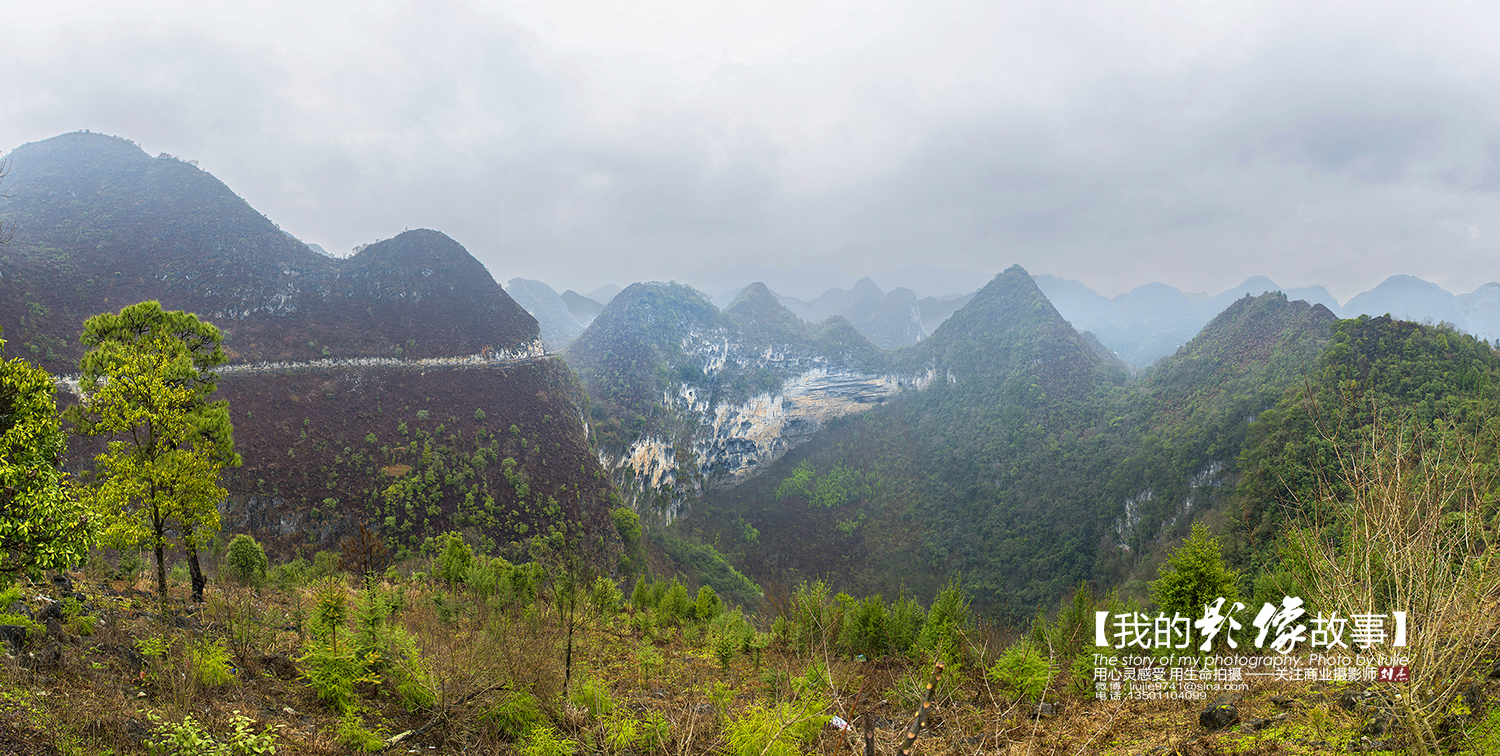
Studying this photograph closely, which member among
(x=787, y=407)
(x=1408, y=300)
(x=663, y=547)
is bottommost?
(x=663, y=547)

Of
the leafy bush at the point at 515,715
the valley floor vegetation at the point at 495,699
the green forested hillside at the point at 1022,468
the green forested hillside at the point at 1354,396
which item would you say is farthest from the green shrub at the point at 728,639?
the green forested hillside at the point at 1022,468

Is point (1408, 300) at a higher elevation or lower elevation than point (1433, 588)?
higher

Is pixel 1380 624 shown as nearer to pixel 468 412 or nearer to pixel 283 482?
pixel 283 482

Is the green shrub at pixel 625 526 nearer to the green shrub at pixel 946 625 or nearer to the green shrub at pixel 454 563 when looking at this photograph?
the green shrub at pixel 454 563

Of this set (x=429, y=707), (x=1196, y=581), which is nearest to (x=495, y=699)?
(x=429, y=707)

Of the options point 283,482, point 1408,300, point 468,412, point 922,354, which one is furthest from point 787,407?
point 1408,300

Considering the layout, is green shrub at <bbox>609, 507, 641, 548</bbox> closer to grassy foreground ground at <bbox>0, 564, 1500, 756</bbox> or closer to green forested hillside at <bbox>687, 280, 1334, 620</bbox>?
green forested hillside at <bbox>687, 280, 1334, 620</bbox>
